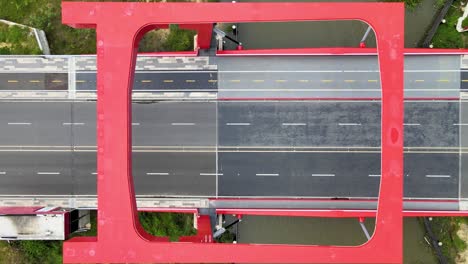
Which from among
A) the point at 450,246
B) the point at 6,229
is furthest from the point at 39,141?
the point at 450,246

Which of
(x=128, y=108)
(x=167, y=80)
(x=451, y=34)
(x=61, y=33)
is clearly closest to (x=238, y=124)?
(x=167, y=80)

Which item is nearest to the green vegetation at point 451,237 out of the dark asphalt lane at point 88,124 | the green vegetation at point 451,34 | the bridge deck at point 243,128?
the bridge deck at point 243,128

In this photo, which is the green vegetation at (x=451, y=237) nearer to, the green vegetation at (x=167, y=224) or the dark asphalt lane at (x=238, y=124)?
the dark asphalt lane at (x=238, y=124)

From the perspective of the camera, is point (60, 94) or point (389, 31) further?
point (60, 94)

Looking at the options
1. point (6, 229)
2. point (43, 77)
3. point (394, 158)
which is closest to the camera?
point (394, 158)

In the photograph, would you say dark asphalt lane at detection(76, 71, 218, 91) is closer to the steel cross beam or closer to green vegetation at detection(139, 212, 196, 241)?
the steel cross beam

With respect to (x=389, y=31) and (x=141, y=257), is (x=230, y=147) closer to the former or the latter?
(x=141, y=257)
